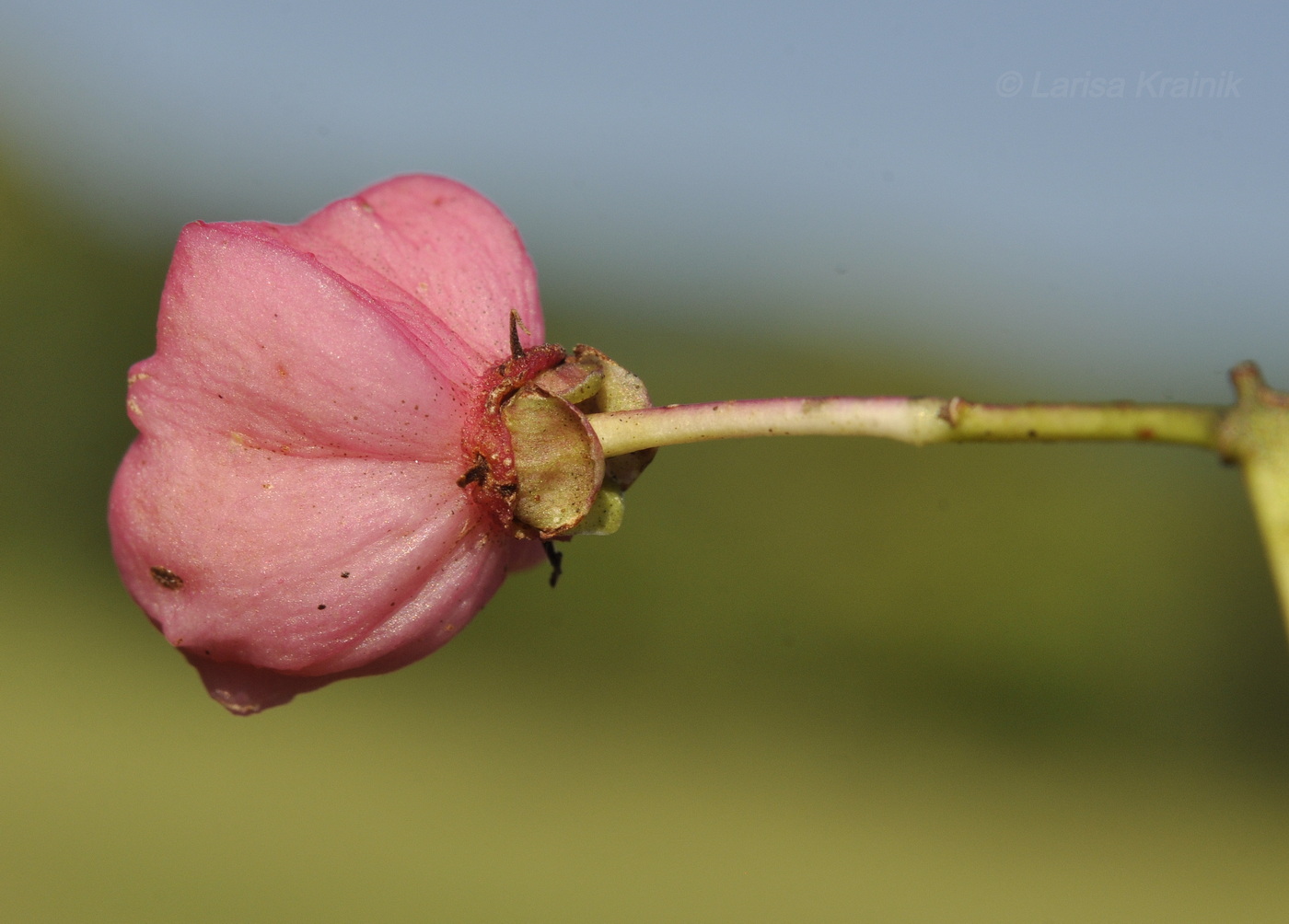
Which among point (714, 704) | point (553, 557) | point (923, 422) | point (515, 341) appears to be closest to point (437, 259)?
point (515, 341)

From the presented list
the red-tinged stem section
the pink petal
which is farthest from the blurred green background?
the red-tinged stem section

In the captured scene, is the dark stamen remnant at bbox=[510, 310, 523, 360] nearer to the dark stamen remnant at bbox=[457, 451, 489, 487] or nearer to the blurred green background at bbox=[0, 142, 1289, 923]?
the dark stamen remnant at bbox=[457, 451, 489, 487]

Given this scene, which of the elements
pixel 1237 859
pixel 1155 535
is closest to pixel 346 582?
pixel 1155 535

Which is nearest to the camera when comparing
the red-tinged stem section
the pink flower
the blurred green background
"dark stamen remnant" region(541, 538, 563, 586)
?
the red-tinged stem section

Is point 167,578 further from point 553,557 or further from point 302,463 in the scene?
point 553,557

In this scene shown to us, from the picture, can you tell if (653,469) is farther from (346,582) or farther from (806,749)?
(346,582)

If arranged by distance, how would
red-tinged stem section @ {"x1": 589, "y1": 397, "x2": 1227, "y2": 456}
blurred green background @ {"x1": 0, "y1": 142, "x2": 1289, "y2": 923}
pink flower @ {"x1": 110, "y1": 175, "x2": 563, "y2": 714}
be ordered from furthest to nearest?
blurred green background @ {"x1": 0, "y1": 142, "x2": 1289, "y2": 923}
pink flower @ {"x1": 110, "y1": 175, "x2": 563, "y2": 714}
red-tinged stem section @ {"x1": 589, "y1": 397, "x2": 1227, "y2": 456}

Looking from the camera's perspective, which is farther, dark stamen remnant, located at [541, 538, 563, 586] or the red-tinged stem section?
dark stamen remnant, located at [541, 538, 563, 586]

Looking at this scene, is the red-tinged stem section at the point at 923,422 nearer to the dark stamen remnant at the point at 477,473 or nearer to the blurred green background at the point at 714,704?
the dark stamen remnant at the point at 477,473
